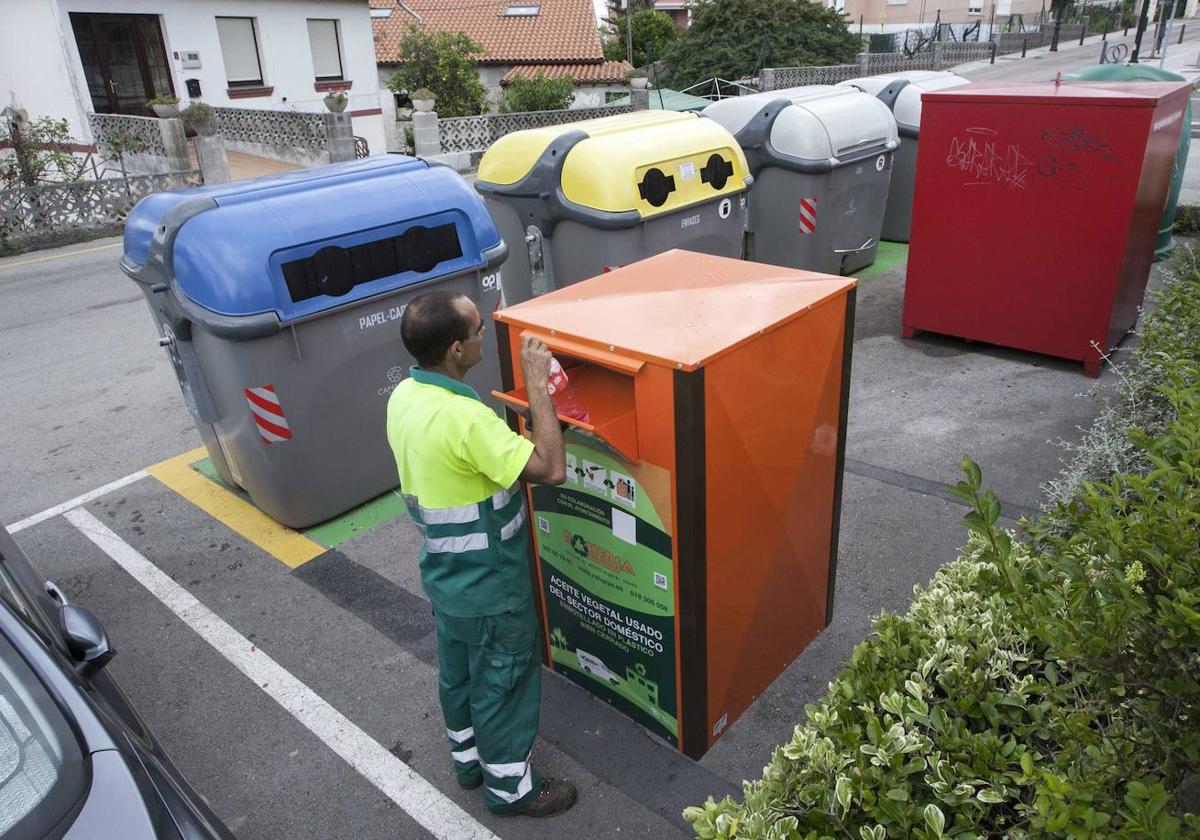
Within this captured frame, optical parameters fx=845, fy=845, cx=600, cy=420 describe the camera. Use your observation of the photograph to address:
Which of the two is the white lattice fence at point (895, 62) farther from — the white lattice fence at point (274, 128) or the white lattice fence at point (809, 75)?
the white lattice fence at point (274, 128)

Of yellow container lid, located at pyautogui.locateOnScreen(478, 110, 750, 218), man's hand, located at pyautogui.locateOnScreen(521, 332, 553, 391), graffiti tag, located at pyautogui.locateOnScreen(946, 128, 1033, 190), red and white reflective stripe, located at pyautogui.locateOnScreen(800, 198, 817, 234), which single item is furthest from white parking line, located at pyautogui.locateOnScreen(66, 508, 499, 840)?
red and white reflective stripe, located at pyautogui.locateOnScreen(800, 198, 817, 234)

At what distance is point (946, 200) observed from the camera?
6.77 meters

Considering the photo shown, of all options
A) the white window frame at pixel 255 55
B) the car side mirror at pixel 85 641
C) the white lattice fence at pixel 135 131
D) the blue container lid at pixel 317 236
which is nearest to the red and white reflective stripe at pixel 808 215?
the blue container lid at pixel 317 236

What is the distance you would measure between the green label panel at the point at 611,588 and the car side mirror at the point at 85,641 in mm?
1545

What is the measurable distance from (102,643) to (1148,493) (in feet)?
10.00

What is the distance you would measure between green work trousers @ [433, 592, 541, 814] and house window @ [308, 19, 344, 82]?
2453 centimetres

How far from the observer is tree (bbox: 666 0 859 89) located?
3156 cm

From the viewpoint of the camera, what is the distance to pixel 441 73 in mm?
23250

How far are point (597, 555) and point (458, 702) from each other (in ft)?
2.37

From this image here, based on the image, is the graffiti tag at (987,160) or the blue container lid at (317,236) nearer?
the blue container lid at (317,236)

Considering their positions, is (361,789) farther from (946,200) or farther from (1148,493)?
(946,200)

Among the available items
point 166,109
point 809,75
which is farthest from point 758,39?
point 166,109

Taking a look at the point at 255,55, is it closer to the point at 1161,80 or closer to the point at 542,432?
the point at 1161,80

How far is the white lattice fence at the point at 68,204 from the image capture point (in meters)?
12.5
